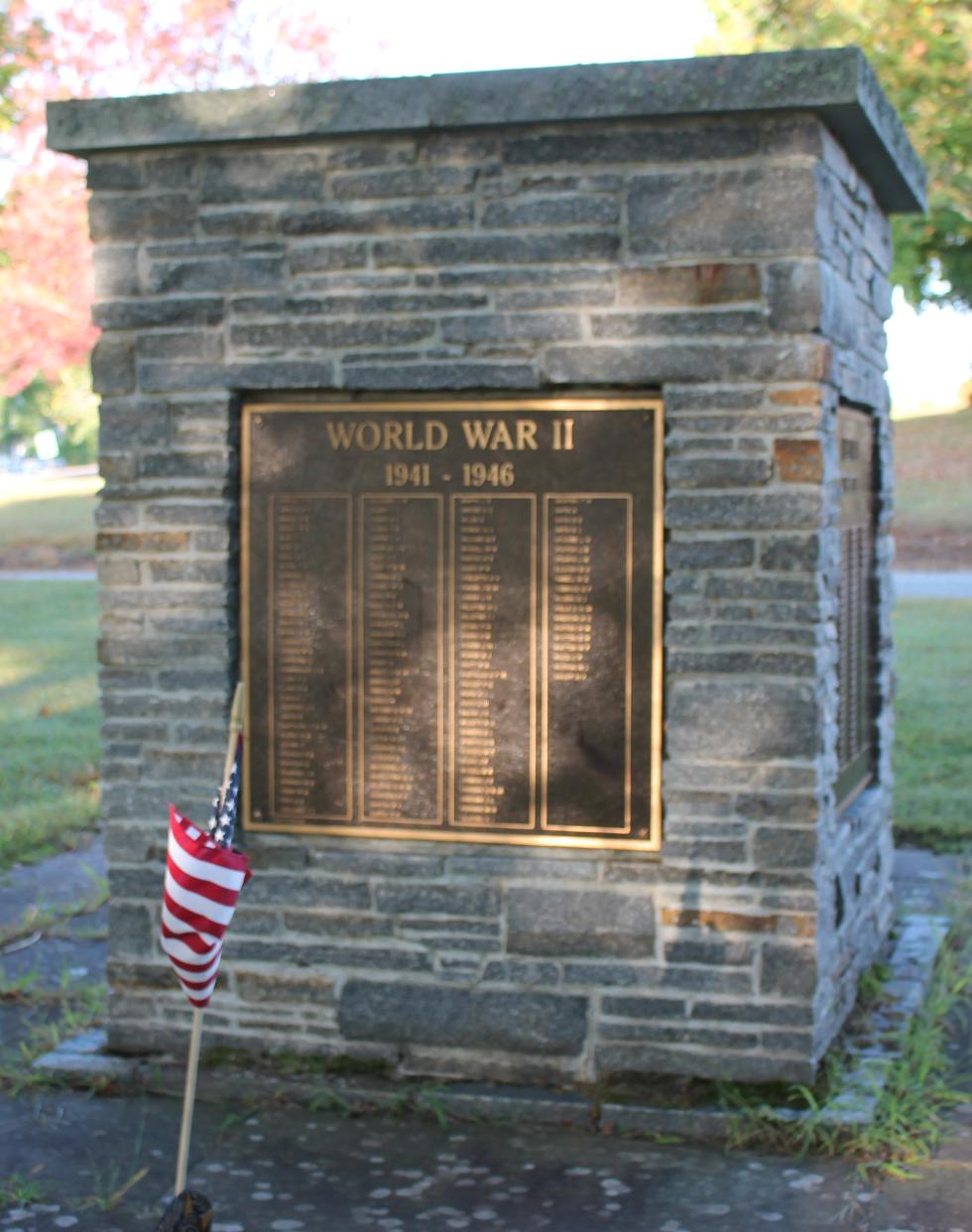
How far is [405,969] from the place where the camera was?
5.38 m

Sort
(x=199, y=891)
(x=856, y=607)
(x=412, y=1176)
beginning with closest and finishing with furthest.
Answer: (x=199, y=891), (x=412, y=1176), (x=856, y=607)

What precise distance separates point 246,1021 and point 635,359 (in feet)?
8.26

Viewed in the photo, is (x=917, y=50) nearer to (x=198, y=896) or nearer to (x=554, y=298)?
(x=554, y=298)

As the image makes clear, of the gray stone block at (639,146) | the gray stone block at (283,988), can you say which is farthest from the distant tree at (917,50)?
the gray stone block at (283,988)

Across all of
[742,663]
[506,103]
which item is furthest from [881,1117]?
[506,103]

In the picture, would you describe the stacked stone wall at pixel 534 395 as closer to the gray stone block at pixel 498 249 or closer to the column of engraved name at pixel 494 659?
the gray stone block at pixel 498 249

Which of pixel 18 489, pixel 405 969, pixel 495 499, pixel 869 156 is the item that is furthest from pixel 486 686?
pixel 18 489

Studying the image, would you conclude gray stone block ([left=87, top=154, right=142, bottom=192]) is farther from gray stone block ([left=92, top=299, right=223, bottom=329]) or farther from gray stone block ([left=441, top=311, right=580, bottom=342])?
gray stone block ([left=441, top=311, right=580, bottom=342])

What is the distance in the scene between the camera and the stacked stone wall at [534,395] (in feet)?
16.6

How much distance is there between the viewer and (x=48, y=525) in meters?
30.1

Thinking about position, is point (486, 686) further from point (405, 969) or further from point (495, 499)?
point (405, 969)

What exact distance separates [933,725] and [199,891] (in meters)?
8.83

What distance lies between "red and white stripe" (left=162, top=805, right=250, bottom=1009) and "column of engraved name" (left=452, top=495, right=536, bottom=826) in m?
1.18

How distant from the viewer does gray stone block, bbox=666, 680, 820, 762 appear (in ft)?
16.6
